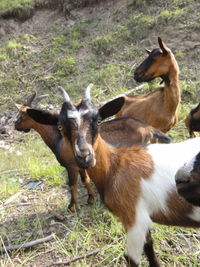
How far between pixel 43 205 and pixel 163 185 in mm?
2226

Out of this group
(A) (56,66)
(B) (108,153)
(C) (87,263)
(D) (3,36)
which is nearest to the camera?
(B) (108,153)

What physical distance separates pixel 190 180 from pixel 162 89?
372 centimetres

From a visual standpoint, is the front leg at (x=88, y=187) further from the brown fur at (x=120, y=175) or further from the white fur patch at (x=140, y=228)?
the white fur patch at (x=140, y=228)

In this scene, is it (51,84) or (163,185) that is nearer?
(163,185)

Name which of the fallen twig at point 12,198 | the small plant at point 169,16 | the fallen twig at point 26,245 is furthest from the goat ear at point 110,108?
the small plant at point 169,16

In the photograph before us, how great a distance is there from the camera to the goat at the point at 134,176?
2664 mm

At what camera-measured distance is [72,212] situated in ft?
13.8

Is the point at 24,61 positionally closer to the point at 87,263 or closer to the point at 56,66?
the point at 56,66

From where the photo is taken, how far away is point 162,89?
224 inches

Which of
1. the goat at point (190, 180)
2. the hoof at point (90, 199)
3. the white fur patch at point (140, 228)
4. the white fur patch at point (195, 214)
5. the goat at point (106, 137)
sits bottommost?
the hoof at point (90, 199)

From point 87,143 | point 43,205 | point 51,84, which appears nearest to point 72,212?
point 43,205

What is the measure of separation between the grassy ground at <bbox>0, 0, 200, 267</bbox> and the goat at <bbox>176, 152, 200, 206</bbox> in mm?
1292

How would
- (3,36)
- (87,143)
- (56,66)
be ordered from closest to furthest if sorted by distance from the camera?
(87,143), (56,66), (3,36)

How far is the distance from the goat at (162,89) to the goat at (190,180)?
2.90 meters
